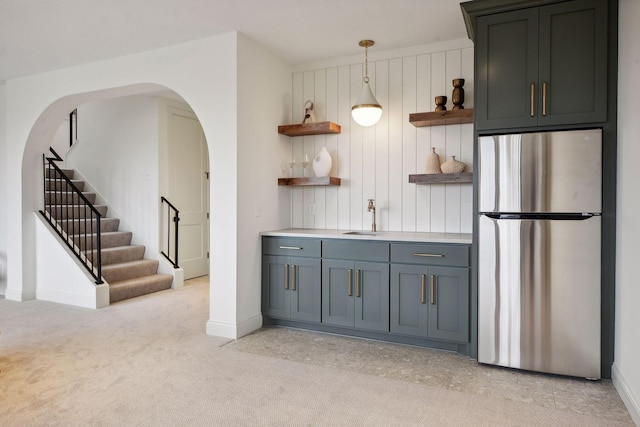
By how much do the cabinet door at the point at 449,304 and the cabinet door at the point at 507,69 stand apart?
1.10m

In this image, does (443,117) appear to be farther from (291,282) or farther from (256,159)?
(291,282)

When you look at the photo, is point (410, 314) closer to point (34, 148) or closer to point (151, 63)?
point (151, 63)

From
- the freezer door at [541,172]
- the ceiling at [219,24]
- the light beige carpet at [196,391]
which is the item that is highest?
the ceiling at [219,24]

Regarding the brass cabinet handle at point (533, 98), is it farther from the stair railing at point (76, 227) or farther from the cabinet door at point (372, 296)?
the stair railing at point (76, 227)

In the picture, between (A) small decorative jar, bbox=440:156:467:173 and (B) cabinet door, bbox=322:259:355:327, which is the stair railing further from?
(A) small decorative jar, bbox=440:156:467:173

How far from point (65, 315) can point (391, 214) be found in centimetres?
334

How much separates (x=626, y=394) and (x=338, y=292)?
78.9 inches

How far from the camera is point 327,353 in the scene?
329cm

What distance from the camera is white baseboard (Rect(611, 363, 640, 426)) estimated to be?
2244mm

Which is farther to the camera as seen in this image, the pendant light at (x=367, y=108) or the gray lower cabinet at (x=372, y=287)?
the pendant light at (x=367, y=108)

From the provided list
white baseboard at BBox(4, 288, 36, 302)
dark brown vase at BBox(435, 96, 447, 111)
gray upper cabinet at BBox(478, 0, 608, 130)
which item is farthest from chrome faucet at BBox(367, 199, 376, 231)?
white baseboard at BBox(4, 288, 36, 302)

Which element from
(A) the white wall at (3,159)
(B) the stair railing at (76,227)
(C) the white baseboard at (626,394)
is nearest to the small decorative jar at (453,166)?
A: (C) the white baseboard at (626,394)

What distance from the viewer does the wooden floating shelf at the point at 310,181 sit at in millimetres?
3992

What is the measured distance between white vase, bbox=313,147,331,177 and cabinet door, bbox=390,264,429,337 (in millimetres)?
1184
